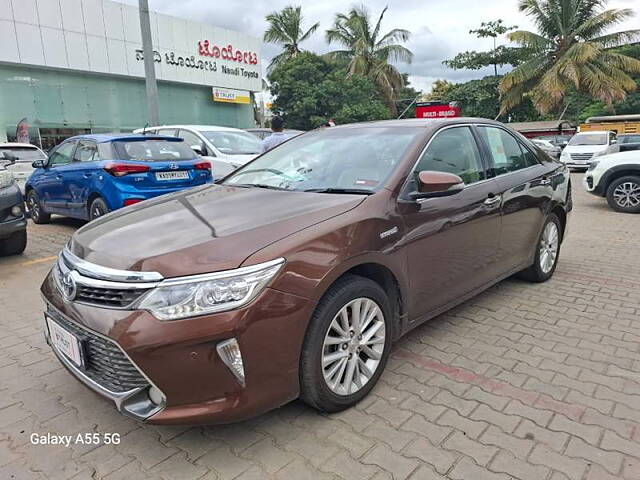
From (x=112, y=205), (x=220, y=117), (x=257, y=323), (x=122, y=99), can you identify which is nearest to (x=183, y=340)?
(x=257, y=323)

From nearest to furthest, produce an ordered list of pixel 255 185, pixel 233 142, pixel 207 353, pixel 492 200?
1. pixel 207 353
2. pixel 255 185
3. pixel 492 200
4. pixel 233 142

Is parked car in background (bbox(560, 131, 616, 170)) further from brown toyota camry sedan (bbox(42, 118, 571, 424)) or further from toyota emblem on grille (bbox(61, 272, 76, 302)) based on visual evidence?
toyota emblem on grille (bbox(61, 272, 76, 302))

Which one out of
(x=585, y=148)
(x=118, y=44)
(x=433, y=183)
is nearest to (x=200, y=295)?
(x=433, y=183)

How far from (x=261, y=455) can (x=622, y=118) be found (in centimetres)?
2947

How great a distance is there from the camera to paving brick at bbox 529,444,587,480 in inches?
84.0

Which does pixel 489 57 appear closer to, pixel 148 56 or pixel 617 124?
pixel 617 124

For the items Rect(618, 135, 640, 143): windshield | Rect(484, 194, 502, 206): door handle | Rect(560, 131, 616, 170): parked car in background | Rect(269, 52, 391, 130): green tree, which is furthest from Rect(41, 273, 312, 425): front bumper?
Rect(269, 52, 391, 130): green tree

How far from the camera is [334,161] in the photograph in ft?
10.9

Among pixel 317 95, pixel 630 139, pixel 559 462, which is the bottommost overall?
pixel 559 462

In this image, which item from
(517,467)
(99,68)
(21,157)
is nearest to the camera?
(517,467)

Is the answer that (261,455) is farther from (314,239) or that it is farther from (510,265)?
(510,265)

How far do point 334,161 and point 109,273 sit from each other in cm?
169

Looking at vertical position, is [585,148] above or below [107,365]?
above

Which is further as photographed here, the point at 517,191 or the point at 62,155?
the point at 62,155
